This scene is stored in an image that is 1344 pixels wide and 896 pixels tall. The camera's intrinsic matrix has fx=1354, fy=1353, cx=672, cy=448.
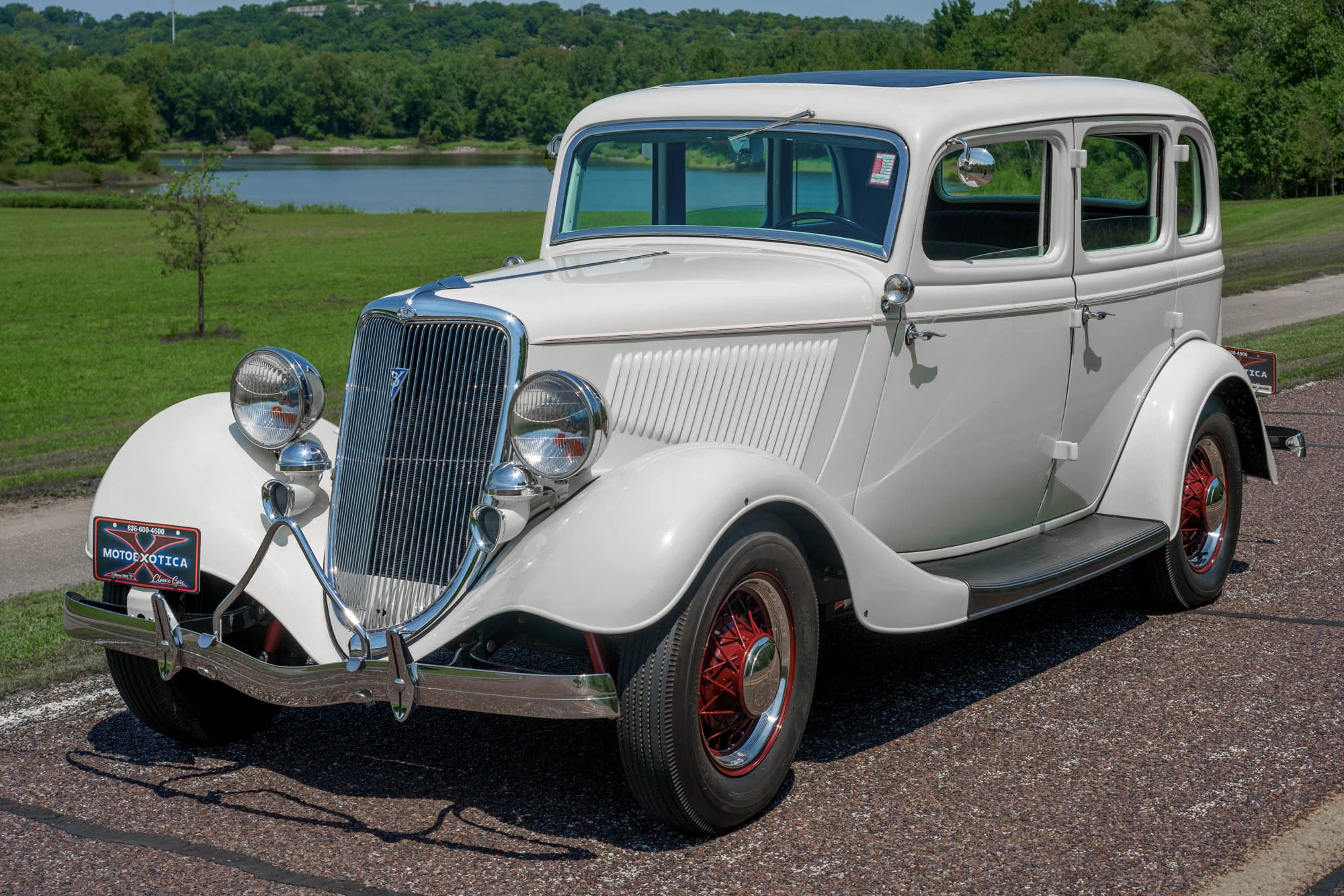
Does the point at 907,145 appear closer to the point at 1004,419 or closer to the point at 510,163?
the point at 1004,419

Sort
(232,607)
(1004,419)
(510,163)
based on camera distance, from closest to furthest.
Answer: (232,607) < (1004,419) < (510,163)

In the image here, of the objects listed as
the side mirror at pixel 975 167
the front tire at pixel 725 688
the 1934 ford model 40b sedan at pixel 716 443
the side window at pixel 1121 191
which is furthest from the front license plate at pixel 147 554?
the side window at pixel 1121 191

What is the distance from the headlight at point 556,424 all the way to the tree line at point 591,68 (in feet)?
176

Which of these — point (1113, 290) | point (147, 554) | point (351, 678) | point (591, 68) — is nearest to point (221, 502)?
point (147, 554)

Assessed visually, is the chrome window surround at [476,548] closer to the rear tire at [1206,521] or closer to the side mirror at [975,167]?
the side mirror at [975,167]

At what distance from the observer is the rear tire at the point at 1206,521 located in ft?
18.1

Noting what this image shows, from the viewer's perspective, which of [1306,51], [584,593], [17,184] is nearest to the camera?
[584,593]

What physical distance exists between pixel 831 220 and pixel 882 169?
253 millimetres

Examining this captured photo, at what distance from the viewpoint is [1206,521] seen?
18.7 ft

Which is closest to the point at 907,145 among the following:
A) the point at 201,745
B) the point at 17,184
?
the point at 201,745

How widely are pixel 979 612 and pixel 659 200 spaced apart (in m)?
1.97

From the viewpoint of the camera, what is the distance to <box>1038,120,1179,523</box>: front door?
5.22 m

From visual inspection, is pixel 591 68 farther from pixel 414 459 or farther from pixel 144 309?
pixel 414 459

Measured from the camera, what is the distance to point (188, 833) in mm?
3686
